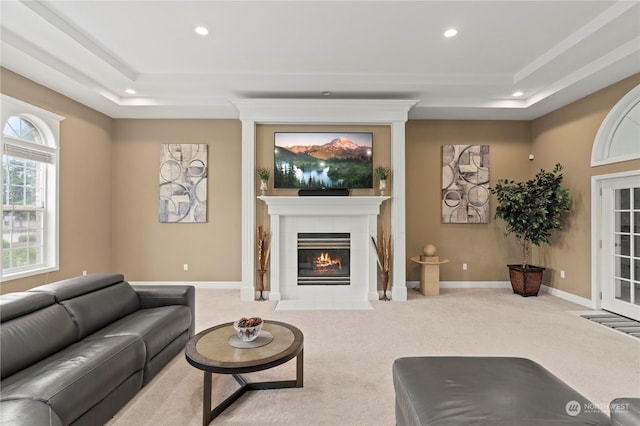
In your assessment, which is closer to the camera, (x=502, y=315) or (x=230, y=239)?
(x=502, y=315)

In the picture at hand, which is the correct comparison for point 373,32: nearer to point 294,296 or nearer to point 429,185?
point 429,185

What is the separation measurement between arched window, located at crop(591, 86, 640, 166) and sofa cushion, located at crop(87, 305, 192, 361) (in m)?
5.38

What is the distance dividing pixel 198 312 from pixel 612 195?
5.75 m

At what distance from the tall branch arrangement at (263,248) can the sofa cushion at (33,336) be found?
265 cm

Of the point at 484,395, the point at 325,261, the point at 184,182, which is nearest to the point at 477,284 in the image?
the point at 325,261

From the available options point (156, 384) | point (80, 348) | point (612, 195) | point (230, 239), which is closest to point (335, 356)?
point (156, 384)

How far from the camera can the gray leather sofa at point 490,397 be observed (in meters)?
1.21

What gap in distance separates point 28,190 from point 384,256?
16.2ft

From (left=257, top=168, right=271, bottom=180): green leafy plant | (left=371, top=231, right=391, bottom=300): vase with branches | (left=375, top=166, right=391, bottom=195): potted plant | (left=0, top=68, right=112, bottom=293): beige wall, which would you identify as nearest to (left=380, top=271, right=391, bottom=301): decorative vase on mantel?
(left=371, top=231, right=391, bottom=300): vase with branches

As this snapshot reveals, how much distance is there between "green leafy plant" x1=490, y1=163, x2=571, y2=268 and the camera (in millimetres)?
4551

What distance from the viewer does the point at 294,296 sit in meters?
4.72

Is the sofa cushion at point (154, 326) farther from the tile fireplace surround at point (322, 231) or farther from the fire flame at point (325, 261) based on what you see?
the fire flame at point (325, 261)

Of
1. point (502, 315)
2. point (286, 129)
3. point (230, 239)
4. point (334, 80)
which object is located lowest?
point (502, 315)

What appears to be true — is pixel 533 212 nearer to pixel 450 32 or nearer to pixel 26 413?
pixel 450 32
